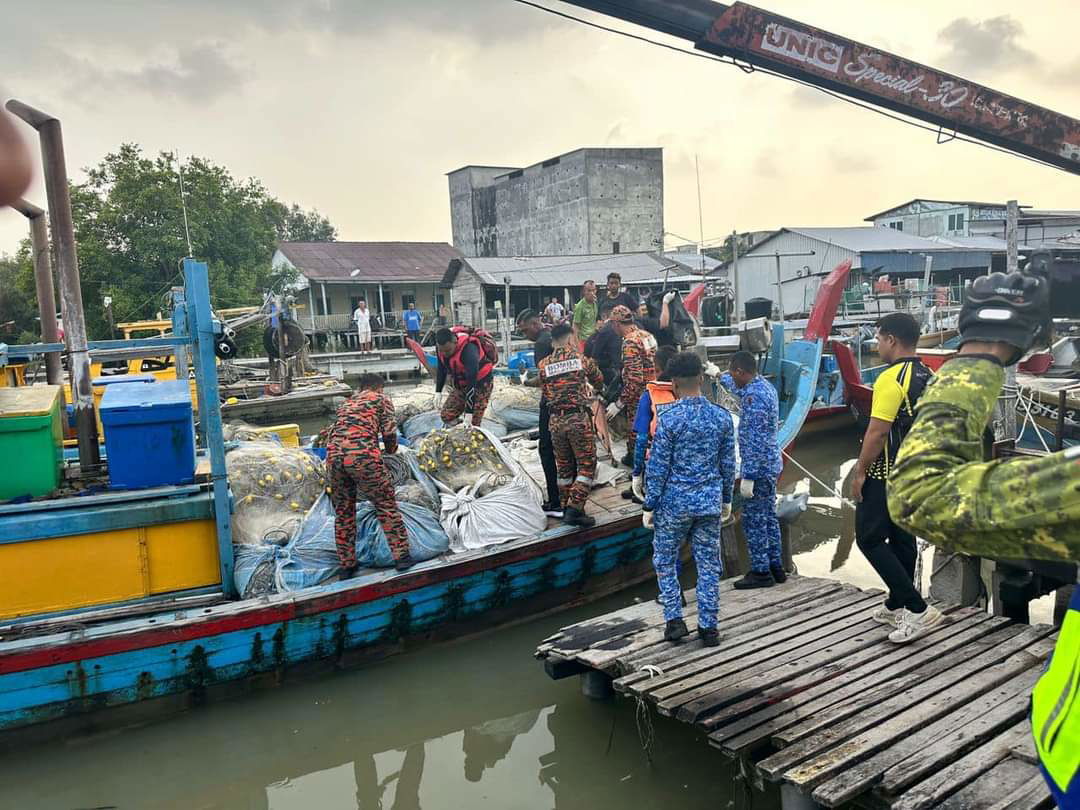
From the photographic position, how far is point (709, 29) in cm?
692

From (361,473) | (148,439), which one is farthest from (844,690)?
(148,439)

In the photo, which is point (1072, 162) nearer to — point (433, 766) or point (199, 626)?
point (433, 766)

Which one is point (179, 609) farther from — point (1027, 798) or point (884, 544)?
point (1027, 798)

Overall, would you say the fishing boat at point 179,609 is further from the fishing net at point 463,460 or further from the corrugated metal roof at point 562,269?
the corrugated metal roof at point 562,269

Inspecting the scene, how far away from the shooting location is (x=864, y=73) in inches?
289

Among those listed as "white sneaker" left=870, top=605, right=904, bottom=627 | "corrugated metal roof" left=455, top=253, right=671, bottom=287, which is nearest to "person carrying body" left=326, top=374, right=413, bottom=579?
"white sneaker" left=870, top=605, right=904, bottom=627

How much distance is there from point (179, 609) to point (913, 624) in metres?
4.61

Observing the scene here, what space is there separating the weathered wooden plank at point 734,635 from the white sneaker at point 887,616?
283 millimetres

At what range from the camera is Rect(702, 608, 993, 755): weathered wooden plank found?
3758mm

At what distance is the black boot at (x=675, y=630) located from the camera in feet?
15.5

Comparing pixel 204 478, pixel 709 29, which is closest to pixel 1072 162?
pixel 709 29

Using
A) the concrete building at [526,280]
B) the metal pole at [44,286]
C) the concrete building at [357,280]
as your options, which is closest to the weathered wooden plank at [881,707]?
the metal pole at [44,286]

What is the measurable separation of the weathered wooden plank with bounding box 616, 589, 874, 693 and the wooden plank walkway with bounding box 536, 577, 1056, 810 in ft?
0.04

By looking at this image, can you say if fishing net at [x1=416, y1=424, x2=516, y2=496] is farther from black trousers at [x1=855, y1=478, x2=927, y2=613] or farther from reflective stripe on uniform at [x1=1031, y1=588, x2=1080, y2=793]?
reflective stripe on uniform at [x1=1031, y1=588, x2=1080, y2=793]
